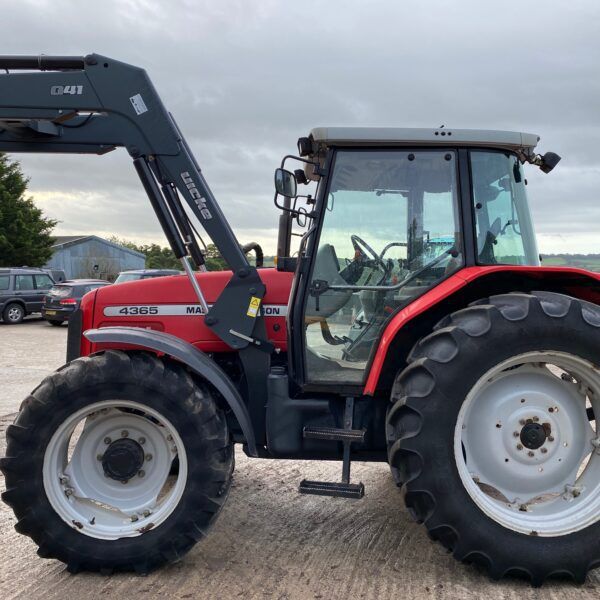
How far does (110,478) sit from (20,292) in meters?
18.2

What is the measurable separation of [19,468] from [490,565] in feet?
8.30

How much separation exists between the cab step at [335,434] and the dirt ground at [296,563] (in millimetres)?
693

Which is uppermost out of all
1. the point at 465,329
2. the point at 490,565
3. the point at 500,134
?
the point at 500,134

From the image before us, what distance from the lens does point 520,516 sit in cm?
336

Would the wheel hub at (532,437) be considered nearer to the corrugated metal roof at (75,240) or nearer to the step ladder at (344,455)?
the step ladder at (344,455)

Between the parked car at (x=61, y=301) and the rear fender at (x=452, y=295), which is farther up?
the rear fender at (x=452, y=295)

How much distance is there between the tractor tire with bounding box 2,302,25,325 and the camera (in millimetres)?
19531

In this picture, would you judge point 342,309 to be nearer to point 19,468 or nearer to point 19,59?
point 19,468

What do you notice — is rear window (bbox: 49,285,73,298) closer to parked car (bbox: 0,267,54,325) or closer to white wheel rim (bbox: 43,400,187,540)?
parked car (bbox: 0,267,54,325)

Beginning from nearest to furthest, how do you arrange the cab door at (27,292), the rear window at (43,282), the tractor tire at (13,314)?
the tractor tire at (13,314)
the cab door at (27,292)
the rear window at (43,282)

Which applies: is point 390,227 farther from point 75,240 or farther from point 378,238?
point 75,240

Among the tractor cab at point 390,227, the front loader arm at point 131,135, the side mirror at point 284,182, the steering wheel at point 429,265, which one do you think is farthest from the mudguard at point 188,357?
the steering wheel at point 429,265

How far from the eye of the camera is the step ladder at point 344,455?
3.44 metres

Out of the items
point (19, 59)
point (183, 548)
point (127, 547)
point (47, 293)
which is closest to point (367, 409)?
point (183, 548)
